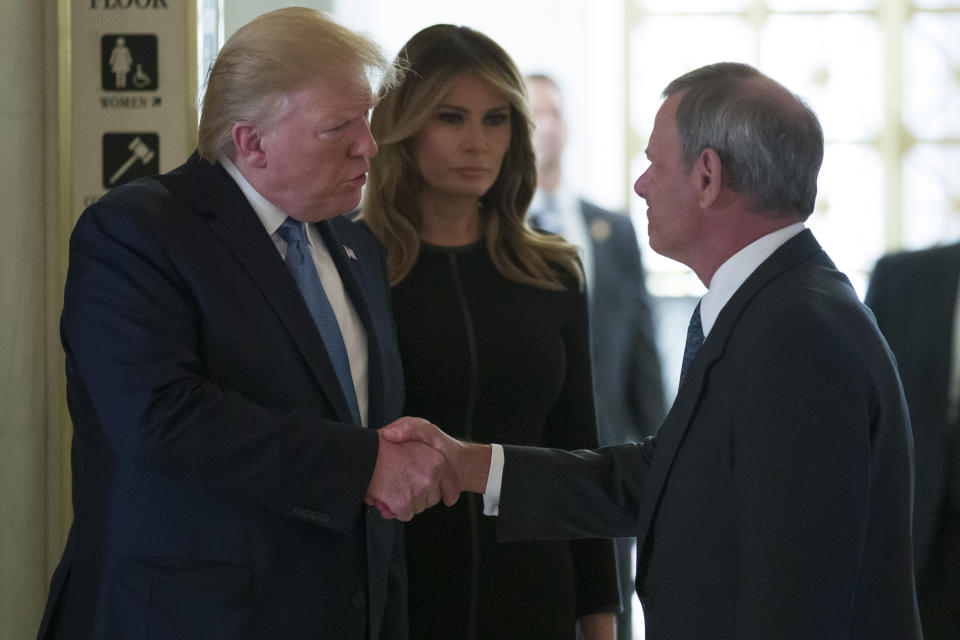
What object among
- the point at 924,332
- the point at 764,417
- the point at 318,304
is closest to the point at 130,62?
the point at 318,304

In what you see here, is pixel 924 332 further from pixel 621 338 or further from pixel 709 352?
pixel 709 352

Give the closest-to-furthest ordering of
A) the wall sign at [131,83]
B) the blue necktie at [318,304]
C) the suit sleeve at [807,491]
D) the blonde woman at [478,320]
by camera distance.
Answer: the suit sleeve at [807,491], the blue necktie at [318,304], the blonde woman at [478,320], the wall sign at [131,83]

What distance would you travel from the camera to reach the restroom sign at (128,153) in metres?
3.10

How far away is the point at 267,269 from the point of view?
2.01 metres

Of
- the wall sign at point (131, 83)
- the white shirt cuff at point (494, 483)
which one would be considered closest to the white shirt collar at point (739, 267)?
the white shirt cuff at point (494, 483)

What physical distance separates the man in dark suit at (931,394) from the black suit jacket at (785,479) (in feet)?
4.89

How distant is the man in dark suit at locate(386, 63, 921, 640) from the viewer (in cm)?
163

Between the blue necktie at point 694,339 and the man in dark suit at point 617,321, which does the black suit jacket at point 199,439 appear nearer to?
the blue necktie at point 694,339

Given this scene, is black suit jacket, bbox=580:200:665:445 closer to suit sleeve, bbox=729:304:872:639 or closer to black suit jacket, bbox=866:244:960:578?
black suit jacket, bbox=866:244:960:578

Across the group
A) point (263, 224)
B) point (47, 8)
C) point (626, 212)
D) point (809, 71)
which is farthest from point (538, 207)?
point (263, 224)

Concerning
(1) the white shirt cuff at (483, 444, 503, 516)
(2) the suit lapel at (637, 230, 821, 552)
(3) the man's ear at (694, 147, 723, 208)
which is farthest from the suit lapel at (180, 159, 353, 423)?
(3) the man's ear at (694, 147, 723, 208)

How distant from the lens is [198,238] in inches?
77.6

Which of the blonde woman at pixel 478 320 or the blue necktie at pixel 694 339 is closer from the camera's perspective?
the blue necktie at pixel 694 339

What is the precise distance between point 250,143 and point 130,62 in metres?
1.16
